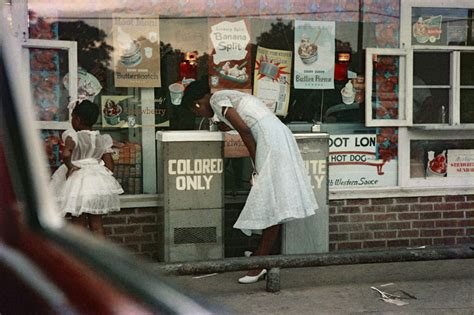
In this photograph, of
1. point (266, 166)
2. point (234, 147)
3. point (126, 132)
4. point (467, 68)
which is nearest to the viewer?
point (266, 166)

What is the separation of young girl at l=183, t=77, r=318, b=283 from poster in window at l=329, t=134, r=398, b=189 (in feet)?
3.73

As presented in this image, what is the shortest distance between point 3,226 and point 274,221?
4214 mm

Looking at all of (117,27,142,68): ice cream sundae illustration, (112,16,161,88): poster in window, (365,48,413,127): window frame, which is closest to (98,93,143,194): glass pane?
(112,16,161,88): poster in window

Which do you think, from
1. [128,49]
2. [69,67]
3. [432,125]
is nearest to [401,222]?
[432,125]

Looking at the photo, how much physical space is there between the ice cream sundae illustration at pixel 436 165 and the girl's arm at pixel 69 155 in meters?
3.45

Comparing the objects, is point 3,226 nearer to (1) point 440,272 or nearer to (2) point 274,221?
(2) point 274,221

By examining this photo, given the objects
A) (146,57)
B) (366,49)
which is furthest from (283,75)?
(146,57)

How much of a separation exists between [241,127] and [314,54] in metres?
1.54

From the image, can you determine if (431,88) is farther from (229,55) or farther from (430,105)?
(229,55)

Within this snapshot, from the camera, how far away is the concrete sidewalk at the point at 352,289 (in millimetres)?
5379

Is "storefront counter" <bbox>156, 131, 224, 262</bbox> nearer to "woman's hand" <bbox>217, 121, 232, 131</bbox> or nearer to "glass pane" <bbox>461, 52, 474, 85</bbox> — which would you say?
"woman's hand" <bbox>217, 121, 232, 131</bbox>

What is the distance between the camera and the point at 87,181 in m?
5.85

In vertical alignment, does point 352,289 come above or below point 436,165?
below

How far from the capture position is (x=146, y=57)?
647cm
